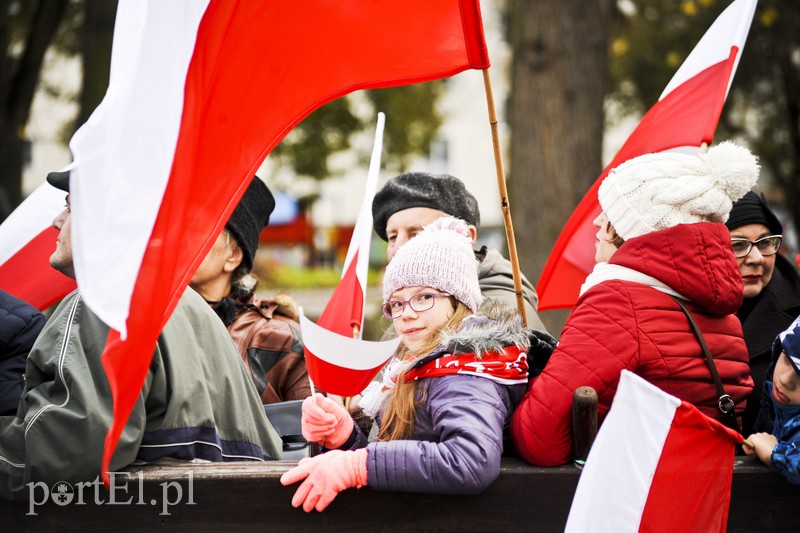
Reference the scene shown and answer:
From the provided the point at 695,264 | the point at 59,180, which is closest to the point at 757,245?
the point at 695,264

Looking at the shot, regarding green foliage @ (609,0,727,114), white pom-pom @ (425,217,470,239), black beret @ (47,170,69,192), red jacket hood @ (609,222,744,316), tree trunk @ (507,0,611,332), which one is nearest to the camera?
red jacket hood @ (609,222,744,316)

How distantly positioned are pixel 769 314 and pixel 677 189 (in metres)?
1.07

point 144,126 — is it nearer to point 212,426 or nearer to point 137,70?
point 137,70

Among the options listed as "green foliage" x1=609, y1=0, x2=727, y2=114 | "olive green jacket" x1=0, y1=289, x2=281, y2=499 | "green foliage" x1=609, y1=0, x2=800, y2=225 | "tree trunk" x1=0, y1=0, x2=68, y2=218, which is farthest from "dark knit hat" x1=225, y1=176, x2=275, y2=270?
"green foliage" x1=609, y1=0, x2=727, y2=114

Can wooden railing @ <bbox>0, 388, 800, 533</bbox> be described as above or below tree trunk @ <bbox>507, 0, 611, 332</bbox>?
below

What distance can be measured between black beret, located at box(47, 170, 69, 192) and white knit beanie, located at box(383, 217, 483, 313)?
1.16 m

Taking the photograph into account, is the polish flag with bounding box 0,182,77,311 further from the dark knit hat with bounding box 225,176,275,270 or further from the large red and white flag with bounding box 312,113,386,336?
the large red and white flag with bounding box 312,113,386,336

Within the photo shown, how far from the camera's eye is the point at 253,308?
151 inches

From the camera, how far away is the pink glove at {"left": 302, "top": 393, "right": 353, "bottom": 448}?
2.48 metres

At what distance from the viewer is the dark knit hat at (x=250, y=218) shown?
12.7 feet

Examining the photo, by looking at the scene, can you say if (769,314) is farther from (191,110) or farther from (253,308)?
(191,110)

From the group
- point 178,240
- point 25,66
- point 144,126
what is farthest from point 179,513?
point 25,66

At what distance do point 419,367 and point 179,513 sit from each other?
2.50 feet

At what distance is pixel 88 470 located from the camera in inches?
95.3
